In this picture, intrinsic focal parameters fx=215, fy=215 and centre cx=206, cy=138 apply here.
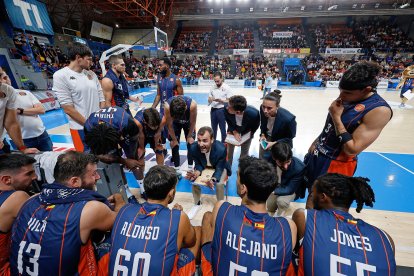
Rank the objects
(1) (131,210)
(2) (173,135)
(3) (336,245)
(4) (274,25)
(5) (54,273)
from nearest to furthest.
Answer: (3) (336,245), (5) (54,273), (1) (131,210), (2) (173,135), (4) (274,25)

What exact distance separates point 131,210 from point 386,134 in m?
7.26

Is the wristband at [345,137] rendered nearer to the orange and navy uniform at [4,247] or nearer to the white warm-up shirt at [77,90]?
the orange and navy uniform at [4,247]

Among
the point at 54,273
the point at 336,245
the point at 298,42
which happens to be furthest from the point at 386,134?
the point at 298,42

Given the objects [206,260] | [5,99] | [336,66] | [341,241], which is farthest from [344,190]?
[336,66]

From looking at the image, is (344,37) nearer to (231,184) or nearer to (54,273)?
(231,184)

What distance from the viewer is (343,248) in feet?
4.08

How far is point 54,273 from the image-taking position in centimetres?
137

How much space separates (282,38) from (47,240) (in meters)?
28.3

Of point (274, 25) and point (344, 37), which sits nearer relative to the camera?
point (344, 37)

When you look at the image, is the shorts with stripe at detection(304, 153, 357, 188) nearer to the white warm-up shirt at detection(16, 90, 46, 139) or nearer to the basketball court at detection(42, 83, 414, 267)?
the basketball court at detection(42, 83, 414, 267)

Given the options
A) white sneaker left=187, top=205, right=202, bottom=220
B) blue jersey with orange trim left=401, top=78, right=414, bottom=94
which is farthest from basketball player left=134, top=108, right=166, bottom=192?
blue jersey with orange trim left=401, top=78, right=414, bottom=94

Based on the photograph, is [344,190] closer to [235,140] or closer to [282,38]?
[235,140]

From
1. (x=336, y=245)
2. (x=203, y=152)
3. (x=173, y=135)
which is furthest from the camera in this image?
Result: (x=173, y=135)

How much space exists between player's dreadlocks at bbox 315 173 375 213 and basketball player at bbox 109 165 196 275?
103 centimetres
